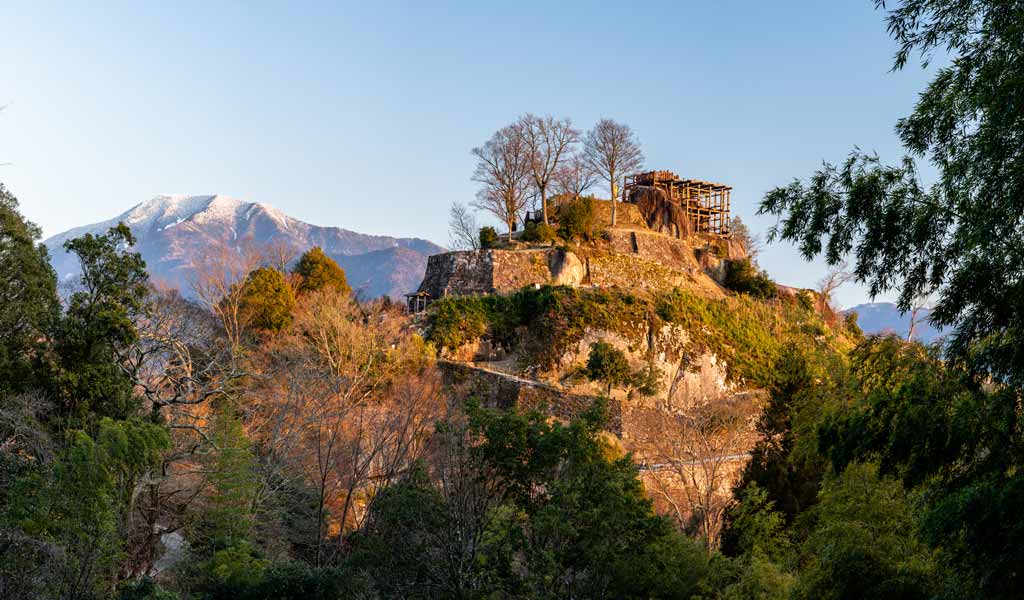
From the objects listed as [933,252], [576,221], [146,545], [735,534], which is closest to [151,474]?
[146,545]

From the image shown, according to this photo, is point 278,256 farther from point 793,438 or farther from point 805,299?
point 805,299

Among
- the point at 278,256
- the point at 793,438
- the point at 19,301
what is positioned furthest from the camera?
the point at 278,256

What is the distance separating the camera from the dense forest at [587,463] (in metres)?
8.72

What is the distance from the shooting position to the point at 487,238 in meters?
39.8

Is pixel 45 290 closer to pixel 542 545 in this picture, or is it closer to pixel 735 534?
pixel 542 545

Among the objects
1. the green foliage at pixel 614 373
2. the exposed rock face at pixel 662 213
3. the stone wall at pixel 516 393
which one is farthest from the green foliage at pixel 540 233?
the stone wall at pixel 516 393

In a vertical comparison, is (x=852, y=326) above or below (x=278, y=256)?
below

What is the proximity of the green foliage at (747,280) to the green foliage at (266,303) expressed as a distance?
23.5 metres

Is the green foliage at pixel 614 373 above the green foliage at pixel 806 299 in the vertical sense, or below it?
below

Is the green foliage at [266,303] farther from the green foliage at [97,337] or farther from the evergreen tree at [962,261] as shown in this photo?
the evergreen tree at [962,261]

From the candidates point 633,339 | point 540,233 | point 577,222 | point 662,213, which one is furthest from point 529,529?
point 662,213

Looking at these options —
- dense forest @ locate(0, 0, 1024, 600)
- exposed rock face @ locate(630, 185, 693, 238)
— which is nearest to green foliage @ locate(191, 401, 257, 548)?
dense forest @ locate(0, 0, 1024, 600)

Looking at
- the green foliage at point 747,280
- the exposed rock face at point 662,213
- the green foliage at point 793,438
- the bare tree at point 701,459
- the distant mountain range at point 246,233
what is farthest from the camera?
the distant mountain range at point 246,233

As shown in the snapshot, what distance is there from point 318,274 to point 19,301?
63.0 ft
